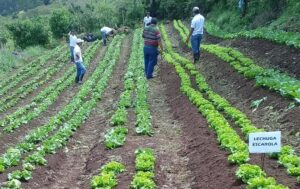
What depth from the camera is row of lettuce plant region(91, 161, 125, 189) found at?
29.2 ft

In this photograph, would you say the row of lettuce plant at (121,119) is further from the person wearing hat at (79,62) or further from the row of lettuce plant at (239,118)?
the row of lettuce plant at (239,118)

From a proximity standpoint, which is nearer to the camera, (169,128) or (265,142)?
(265,142)

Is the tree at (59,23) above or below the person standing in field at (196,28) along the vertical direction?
below

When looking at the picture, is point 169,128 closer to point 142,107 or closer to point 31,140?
point 142,107

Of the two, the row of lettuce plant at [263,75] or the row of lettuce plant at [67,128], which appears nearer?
the row of lettuce plant at [67,128]

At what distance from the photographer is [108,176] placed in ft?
29.8

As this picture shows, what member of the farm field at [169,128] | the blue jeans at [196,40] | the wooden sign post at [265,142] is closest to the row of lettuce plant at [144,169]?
the farm field at [169,128]

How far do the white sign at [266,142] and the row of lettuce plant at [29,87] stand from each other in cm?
1484

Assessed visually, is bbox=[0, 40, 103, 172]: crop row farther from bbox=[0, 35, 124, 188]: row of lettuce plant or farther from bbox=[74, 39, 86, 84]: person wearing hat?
bbox=[74, 39, 86, 84]: person wearing hat

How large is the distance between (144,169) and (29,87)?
17.9 metres

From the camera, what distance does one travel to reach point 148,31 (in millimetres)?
18438

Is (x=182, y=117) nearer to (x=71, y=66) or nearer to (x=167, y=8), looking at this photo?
(x=71, y=66)

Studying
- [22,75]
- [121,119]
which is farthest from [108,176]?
[22,75]

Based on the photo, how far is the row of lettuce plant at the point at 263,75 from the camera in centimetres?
1247
